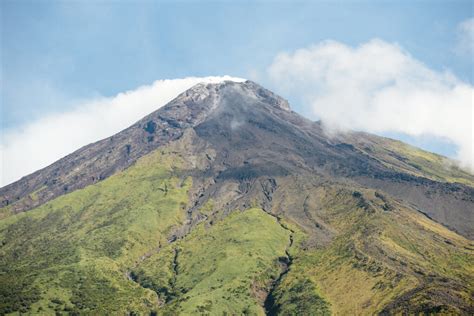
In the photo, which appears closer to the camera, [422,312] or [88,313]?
[422,312]

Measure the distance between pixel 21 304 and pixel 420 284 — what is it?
156795 millimetres

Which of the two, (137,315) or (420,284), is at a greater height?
(420,284)

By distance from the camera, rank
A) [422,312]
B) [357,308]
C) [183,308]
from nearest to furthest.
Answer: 1. [422,312]
2. [357,308]
3. [183,308]

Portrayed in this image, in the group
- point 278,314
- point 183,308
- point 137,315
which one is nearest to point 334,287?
point 278,314

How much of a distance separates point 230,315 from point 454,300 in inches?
3210

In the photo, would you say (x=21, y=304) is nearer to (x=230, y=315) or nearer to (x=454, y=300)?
(x=230, y=315)

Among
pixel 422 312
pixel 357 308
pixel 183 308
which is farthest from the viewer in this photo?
pixel 183 308

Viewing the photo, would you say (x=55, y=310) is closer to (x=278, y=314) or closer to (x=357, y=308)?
(x=278, y=314)

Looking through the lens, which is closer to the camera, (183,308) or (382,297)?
(382,297)

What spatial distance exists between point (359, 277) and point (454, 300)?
132 ft

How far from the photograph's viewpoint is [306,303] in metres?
189

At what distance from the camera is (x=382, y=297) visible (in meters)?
181

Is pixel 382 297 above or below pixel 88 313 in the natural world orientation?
above

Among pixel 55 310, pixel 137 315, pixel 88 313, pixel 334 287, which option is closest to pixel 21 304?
pixel 55 310
